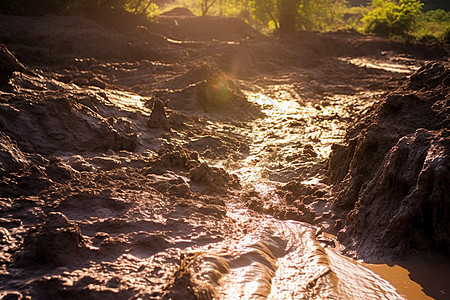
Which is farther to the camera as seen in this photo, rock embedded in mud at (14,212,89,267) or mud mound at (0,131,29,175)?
mud mound at (0,131,29,175)

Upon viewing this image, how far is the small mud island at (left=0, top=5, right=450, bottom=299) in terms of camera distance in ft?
9.23

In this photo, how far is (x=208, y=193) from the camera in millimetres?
4672

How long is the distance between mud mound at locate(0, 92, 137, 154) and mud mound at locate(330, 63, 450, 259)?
2953 millimetres

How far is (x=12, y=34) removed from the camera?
12.8 m

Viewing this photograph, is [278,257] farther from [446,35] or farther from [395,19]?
[395,19]

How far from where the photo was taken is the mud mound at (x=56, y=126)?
188 inches

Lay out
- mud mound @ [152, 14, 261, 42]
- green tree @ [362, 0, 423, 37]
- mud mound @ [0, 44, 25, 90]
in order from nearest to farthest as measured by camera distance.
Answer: mud mound @ [0, 44, 25, 90], mud mound @ [152, 14, 261, 42], green tree @ [362, 0, 423, 37]

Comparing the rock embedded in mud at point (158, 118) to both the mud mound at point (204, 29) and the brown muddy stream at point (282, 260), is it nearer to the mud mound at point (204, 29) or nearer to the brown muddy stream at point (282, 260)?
the brown muddy stream at point (282, 260)

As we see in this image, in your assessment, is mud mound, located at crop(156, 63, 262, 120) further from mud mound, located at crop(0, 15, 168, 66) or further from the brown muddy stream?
mud mound, located at crop(0, 15, 168, 66)

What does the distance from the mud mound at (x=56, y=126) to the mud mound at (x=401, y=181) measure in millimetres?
2953

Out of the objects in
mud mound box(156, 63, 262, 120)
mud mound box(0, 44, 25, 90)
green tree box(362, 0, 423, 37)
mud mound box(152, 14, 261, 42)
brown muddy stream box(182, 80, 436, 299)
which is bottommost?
brown muddy stream box(182, 80, 436, 299)

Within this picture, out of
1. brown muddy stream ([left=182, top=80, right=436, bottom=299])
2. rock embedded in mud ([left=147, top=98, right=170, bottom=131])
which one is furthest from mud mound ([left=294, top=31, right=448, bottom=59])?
brown muddy stream ([left=182, top=80, right=436, bottom=299])

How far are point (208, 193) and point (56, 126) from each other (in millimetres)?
2064

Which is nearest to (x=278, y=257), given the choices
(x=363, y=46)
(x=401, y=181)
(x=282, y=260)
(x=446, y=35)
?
(x=282, y=260)
